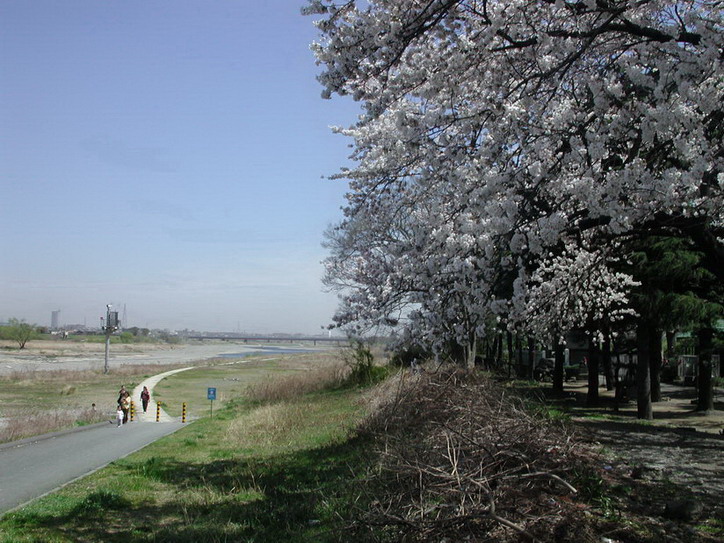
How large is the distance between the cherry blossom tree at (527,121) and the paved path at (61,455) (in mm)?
9582

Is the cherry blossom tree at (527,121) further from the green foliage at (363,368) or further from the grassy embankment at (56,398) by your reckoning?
the green foliage at (363,368)

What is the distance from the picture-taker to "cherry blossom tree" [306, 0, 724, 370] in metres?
6.77

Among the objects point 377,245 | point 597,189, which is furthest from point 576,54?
point 377,245

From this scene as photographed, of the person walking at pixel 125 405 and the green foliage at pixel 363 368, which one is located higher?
the green foliage at pixel 363 368

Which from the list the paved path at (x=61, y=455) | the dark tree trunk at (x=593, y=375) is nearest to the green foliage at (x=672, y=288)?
the dark tree trunk at (x=593, y=375)

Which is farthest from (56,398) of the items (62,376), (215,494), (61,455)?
(215,494)

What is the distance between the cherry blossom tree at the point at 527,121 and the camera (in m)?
6.77

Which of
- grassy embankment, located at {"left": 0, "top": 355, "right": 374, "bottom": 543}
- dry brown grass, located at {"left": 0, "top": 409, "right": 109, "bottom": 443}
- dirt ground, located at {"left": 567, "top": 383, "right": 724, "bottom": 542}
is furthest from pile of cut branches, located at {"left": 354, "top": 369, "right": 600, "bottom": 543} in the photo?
dry brown grass, located at {"left": 0, "top": 409, "right": 109, "bottom": 443}

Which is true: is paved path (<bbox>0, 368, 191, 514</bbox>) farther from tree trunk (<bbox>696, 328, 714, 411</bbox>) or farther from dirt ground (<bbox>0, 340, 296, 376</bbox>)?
dirt ground (<bbox>0, 340, 296, 376</bbox>)

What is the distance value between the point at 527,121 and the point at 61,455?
17.6 metres

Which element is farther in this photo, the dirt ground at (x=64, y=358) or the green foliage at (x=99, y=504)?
the dirt ground at (x=64, y=358)

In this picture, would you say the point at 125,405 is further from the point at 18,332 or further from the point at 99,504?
the point at 18,332

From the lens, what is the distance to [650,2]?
714 cm

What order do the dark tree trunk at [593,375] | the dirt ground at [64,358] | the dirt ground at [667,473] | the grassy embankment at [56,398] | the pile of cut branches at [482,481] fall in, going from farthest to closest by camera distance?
1. the dirt ground at [64,358]
2. the grassy embankment at [56,398]
3. the dark tree trunk at [593,375]
4. the dirt ground at [667,473]
5. the pile of cut branches at [482,481]
